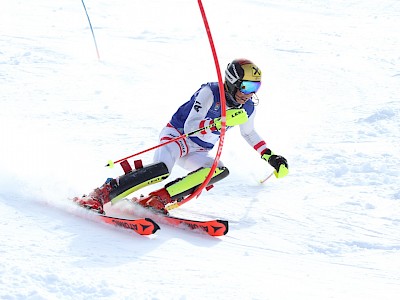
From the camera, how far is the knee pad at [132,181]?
4.99 meters

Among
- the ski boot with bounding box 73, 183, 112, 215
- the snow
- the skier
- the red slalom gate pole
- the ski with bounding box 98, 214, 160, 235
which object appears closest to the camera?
the snow

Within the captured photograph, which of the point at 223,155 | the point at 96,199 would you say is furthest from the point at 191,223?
the point at 223,155

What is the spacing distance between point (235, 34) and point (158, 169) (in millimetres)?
9270

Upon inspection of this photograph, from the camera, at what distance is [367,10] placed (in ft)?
57.5

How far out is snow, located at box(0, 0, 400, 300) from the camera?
12.7 ft

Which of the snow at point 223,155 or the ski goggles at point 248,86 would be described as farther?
the ski goggles at point 248,86

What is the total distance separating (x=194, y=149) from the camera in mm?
5543

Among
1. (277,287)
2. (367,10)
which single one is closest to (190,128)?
(277,287)

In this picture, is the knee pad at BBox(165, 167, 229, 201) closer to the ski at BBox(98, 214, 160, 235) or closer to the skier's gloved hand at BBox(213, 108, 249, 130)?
the skier's gloved hand at BBox(213, 108, 249, 130)

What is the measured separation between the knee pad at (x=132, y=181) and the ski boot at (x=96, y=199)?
0.04 meters

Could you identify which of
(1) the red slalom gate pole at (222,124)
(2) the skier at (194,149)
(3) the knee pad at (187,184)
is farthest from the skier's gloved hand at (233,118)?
(3) the knee pad at (187,184)

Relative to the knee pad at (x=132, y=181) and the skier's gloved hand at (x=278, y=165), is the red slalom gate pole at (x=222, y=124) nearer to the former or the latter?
the knee pad at (x=132, y=181)

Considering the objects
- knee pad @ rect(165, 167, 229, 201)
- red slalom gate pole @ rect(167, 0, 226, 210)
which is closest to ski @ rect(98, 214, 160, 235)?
knee pad @ rect(165, 167, 229, 201)

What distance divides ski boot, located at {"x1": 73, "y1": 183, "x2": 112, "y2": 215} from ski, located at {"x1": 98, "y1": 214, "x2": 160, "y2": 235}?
0.31 m
